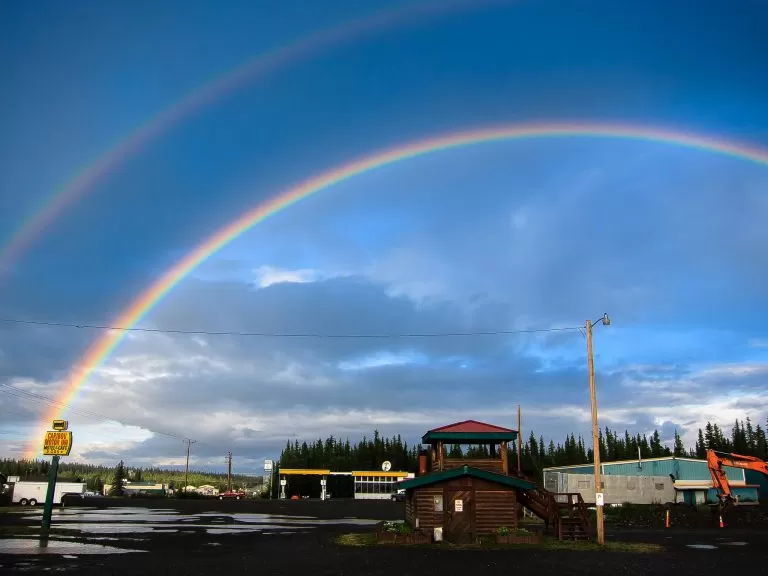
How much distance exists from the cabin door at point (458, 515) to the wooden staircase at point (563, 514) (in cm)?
379

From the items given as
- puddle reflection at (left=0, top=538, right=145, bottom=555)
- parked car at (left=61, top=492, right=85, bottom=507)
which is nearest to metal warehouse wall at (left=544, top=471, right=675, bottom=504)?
puddle reflection at (left=0, top=538, right=145, bottom=555)

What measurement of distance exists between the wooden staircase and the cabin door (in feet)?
12.4

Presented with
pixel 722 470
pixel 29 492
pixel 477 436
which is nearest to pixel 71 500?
pixel 29 492

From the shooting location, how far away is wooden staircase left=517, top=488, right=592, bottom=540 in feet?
122

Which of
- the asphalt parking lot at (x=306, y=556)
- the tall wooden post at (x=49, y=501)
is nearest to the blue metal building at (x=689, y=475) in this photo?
the asphalt parking lot at (x=306, y=556)

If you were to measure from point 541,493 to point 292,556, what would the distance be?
717 inches

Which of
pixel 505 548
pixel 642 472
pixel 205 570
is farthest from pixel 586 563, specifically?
pixel 642 472

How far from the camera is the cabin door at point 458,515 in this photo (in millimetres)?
36469

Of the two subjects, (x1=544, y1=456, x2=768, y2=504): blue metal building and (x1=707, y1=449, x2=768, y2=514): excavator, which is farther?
(x1=544, y1=456, x2=768, y2=504): blue metal building

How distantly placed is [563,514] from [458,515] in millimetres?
8060

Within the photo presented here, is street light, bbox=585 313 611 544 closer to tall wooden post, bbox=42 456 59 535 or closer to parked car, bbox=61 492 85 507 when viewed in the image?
tall wooden post, bbox=42 456 59 535

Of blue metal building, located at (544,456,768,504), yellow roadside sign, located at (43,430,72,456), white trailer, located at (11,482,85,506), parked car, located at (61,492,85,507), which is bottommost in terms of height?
parked car, located at (61,492,85,507)

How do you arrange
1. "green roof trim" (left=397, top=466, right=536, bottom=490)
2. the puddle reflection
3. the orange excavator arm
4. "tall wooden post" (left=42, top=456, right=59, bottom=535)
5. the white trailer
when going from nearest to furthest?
1. the puddle reflection
2. "green roof trim" (left=397, top=466, right=536, bottom=490)
3. "tall wooden post" (left=42, top=456, right=59, bottom=535)
4. the orange excavator arm
5. the white trailer

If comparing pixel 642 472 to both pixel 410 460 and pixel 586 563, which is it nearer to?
pixel 586 563
